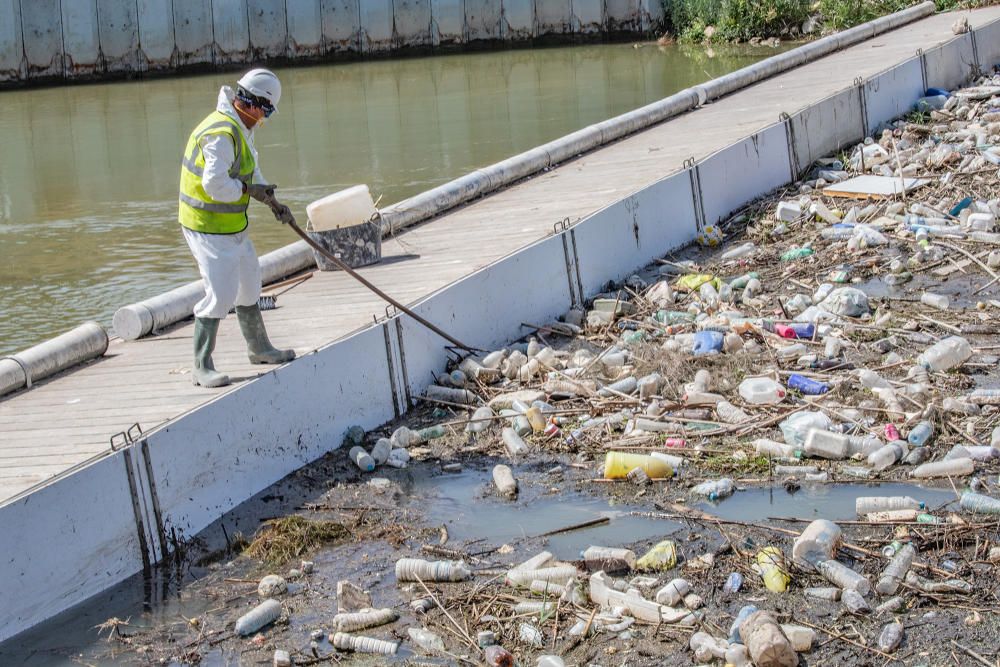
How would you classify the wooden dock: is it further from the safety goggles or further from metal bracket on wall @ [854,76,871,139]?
the safety goggles

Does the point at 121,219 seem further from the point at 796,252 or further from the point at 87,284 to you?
the point at 796,252

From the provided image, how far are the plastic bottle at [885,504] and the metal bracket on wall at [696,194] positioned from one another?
570 cm

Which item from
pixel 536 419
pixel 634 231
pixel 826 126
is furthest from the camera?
pixel 826 126

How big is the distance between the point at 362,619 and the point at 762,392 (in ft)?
10.3

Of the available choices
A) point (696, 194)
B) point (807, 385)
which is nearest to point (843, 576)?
point (807, 385)

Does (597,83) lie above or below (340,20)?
below

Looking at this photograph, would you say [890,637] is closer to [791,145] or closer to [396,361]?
[396,361]

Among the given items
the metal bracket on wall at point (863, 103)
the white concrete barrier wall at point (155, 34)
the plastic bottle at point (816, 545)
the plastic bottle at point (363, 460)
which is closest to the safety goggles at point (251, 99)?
the plastic bottle at point (363, 460)

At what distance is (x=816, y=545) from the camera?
5.68m

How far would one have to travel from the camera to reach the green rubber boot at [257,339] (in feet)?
23.5

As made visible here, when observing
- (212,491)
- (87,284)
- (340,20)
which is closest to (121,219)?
(87,284)

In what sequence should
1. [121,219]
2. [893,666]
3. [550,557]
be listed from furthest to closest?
[121,219]
[550,557]
[893,666]

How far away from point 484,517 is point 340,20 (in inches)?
963

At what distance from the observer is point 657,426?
24.0 ft
